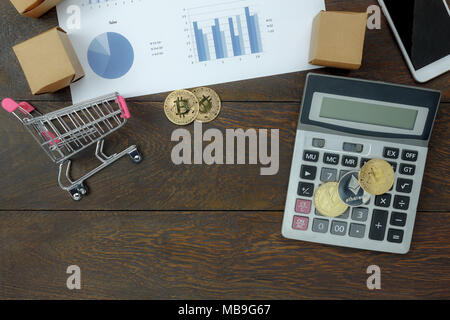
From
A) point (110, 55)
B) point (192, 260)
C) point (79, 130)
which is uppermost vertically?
point (110, 55)

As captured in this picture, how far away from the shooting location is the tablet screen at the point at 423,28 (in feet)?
1.77

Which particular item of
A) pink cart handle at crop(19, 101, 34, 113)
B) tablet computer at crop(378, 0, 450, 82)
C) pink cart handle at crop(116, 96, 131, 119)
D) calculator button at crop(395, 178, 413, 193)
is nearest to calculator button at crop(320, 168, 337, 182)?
calculator button at crop(395, 178, 413, 193)

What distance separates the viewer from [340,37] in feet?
1.69

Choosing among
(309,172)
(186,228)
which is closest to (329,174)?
(309,172)

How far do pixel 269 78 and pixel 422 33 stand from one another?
249mm

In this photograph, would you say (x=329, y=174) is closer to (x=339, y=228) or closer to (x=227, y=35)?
(x=339, y=228)

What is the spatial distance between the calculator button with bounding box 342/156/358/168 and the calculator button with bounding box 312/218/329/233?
0.32ft

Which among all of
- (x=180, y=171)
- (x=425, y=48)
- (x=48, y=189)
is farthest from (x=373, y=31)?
(x=48, y=189)

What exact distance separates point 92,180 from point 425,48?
0.58 metres

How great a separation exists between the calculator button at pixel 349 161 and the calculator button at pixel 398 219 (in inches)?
4.0

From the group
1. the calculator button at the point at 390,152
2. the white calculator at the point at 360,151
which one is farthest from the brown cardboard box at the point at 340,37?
the calculator button at the point at 390,152

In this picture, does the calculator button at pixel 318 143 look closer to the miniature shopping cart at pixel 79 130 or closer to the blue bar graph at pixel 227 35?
the blue bar graph at pixel 227 35

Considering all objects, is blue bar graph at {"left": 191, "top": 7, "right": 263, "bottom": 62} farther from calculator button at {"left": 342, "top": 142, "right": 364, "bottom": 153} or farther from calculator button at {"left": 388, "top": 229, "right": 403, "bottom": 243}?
calculator button at {"left": 388, "top": 229, "right": 403, "bottom": 243}

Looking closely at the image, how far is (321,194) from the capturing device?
21.1 inches
